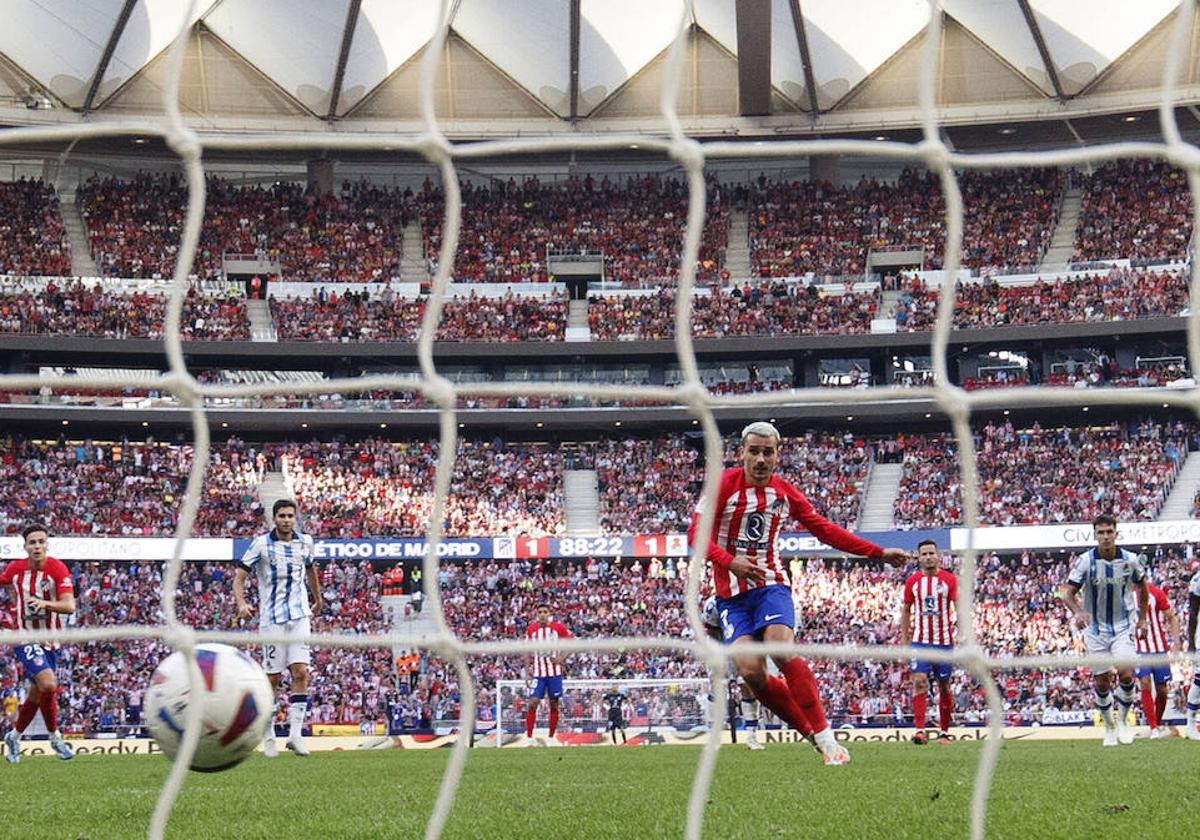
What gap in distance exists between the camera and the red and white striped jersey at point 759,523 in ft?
26.1

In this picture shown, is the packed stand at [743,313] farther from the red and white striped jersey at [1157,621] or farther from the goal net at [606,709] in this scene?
the red and white striped jersey at [1157,621]

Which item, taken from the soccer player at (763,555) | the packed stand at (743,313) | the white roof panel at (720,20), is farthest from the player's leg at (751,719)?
the packed stand at (743,313)

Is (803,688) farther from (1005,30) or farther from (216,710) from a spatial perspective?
(1005,30)

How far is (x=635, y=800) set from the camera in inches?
277

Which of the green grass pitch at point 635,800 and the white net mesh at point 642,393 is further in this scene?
the green grass pitch at point 635,800

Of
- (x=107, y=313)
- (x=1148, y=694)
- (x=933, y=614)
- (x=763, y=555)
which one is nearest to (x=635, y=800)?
(x=763, y=555)

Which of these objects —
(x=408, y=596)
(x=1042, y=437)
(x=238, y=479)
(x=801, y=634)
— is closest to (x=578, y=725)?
(x=801, y=634)

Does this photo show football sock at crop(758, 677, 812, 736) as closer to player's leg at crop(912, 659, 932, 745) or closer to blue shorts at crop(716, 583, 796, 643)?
blue shorts at crop(716, 583, 796, 643)

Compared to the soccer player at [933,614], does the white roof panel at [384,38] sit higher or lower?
higher

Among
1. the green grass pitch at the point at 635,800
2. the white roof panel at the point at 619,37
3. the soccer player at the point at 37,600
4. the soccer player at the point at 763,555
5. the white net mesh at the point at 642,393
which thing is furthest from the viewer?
the white roof panel at the point at 619,37

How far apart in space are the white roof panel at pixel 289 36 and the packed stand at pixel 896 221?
14.4 metres

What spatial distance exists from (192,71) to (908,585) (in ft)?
107

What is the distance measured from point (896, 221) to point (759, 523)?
39208 mm

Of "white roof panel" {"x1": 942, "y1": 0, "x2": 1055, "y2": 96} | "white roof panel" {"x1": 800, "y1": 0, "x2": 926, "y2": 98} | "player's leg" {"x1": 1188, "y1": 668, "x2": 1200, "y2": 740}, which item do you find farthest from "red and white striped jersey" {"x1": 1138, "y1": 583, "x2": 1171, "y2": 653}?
"white roof panel" {"x1": 942, "y1": 0, "x2": 1055, "y2": 96}
